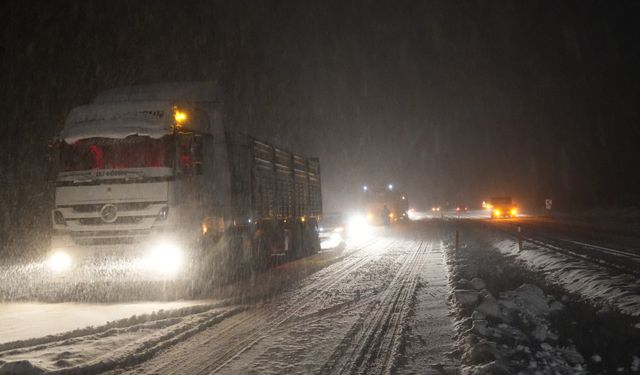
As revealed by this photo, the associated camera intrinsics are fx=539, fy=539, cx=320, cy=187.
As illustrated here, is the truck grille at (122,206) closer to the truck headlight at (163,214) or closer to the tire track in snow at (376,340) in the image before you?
the truck headlight at (163,214)

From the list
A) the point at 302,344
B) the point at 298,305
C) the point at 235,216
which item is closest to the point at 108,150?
the point at 235,216

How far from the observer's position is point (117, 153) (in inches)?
422

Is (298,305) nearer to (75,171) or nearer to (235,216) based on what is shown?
(235,216)

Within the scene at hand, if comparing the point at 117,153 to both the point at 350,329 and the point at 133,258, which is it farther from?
the point at 350,329

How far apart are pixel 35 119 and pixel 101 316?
23.4m

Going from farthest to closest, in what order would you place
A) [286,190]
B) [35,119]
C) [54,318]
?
[35,119] → [286,190] → [54,318]

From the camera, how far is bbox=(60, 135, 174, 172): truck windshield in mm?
10633

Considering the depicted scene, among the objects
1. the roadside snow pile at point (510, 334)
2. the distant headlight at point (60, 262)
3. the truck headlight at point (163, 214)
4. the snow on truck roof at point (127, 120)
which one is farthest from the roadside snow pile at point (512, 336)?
the distant headlight at point (60, 262)

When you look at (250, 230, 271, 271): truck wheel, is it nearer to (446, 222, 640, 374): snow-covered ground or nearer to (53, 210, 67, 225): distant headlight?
(53, 210, 67, 225): distant headlight

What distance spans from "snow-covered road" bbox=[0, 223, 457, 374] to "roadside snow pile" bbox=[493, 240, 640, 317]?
2888 mm

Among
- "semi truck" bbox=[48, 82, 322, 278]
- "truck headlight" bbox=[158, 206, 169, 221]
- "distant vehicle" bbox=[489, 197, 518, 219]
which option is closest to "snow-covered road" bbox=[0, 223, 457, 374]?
"semi truck" bbox=[48, 82, 322, 278]

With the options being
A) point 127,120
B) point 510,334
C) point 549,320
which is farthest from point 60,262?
point 549,320

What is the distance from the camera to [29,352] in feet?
21.3

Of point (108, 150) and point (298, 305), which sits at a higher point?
point (108, 150)
